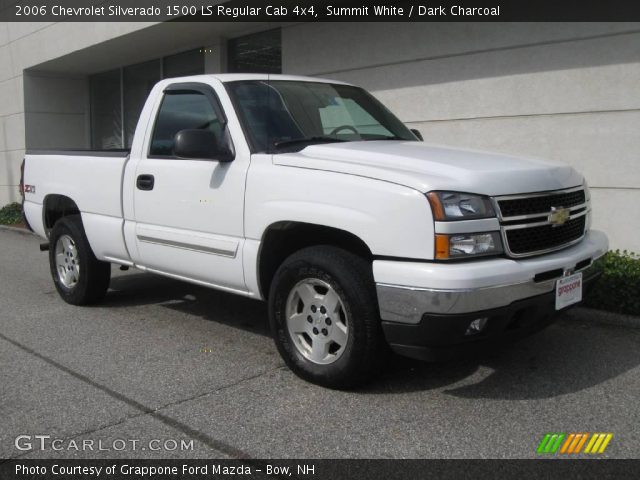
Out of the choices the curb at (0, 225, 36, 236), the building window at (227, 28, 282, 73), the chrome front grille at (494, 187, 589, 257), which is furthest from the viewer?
the curb at (0, 225, 36, 236)

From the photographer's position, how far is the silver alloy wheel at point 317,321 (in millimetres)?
3990

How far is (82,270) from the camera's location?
617 centimetres

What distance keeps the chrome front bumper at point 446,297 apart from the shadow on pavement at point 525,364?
2.11ft

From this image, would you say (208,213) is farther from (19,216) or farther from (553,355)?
(19,216)

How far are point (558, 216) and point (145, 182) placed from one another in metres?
3.06

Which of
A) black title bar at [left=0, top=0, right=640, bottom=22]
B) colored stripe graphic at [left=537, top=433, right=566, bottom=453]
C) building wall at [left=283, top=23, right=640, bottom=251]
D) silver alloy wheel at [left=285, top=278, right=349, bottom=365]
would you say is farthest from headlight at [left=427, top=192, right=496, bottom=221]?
black title bar at [left=0, top=0, right=640, bottom=22]

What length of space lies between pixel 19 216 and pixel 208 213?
1201cm

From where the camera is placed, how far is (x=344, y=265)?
152 inches

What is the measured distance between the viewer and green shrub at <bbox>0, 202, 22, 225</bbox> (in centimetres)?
1488

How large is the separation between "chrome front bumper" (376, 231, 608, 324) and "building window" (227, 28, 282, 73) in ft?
26.2

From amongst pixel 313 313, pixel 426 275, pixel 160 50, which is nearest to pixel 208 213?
pixel 313 313

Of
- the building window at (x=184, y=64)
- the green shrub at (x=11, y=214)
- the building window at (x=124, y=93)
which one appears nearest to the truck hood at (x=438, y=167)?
the building window at (x=184, y=64)

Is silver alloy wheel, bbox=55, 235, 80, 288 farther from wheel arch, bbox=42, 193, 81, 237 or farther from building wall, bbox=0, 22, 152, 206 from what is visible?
building wall, bbox=0, 22, 152, 206
